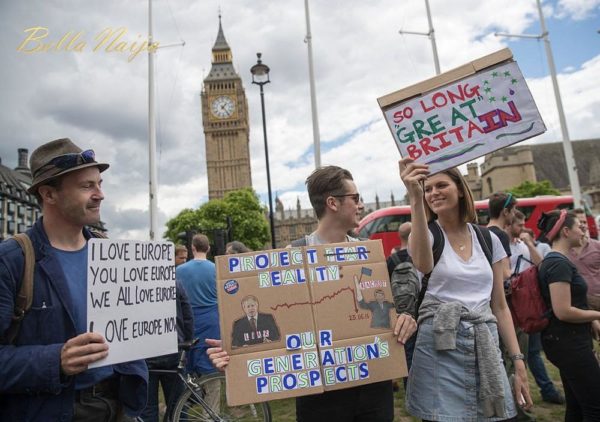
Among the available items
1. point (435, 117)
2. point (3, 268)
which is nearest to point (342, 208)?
point (435, 117)

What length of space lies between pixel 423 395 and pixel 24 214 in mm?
76769

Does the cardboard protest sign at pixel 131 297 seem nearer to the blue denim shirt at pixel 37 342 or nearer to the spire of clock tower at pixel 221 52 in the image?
the blue denim shirt at pixel 37 342

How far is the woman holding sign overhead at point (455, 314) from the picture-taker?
218 centimetres

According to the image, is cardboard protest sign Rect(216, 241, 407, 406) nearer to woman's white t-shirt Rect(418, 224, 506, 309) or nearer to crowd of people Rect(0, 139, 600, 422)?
crowd of people Rect(0, 139, 600, 422)

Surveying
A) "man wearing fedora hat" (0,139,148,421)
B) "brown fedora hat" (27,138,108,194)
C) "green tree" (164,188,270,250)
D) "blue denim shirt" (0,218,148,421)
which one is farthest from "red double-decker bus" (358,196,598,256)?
"green tree" (164,188,270,250)

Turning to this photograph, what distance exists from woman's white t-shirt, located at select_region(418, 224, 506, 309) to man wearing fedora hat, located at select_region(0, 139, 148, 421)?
5.68 feet

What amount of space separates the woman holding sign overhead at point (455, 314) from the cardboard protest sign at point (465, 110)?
0.21 metres

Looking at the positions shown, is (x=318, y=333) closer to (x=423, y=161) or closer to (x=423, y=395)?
(x=423, y=395)

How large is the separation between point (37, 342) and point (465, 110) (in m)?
2.56

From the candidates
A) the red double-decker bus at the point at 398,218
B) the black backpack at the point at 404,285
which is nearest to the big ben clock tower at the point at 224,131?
the red double-decker bus at the point at 398,218

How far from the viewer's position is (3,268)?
6.14 ft

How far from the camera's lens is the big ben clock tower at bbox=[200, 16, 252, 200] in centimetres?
9569

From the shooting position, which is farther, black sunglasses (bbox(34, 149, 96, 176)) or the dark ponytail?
the dark ponytail

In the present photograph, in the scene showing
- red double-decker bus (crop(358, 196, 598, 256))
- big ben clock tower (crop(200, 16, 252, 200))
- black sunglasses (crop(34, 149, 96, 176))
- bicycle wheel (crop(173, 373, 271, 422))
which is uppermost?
big ben clock tower (crop(200, 16, 252, 200))
